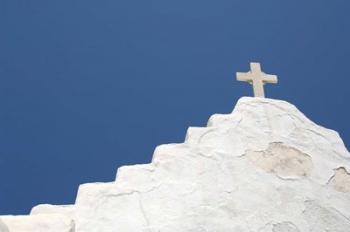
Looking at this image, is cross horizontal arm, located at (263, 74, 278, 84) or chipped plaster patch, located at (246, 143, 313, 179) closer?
chipped plaster patch, located at (246, 143, 313, 179)

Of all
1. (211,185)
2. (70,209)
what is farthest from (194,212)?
(70,209)

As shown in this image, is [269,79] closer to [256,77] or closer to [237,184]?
Answer: [256,77]

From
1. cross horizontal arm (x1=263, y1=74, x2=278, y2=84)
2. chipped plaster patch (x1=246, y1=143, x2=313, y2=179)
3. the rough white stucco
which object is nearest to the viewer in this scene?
the rough white stucco

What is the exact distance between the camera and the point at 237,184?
3311mm

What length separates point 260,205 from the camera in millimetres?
3262

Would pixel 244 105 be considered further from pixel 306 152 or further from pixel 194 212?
pixel 194 212

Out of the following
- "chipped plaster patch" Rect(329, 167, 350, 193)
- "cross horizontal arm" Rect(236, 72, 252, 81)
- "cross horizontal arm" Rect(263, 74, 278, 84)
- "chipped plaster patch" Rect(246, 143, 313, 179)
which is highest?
"cross horizontal arm" Rect(236, 72, 252, 81)

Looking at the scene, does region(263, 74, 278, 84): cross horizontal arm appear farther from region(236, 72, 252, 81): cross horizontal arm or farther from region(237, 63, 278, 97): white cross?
region(236, 72, 252, 81): cross horizontal arm

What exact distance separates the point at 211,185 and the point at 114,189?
23.4 inches

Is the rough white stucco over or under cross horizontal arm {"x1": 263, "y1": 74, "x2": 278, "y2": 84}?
under

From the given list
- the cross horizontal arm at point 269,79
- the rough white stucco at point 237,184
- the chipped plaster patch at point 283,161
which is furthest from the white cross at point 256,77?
the chipped plaster patch at point 283,161

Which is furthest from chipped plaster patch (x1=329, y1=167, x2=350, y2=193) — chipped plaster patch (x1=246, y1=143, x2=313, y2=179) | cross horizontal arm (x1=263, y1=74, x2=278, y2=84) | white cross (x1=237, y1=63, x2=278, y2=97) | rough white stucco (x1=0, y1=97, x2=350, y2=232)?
cross horizontal arm (x1=263, y1=74, x2=278, y2=84)

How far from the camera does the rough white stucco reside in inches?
114

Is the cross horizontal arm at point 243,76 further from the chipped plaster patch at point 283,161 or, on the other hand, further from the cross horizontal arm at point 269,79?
the chipped plaster patch at point 283,161
